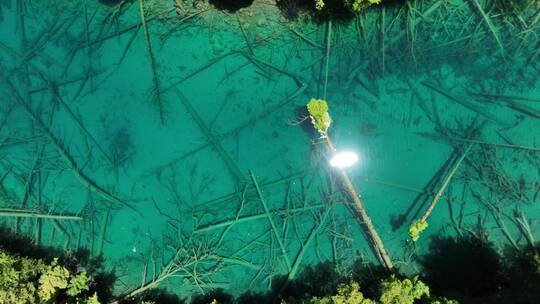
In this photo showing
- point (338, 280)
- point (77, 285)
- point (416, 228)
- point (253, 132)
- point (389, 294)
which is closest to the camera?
point (389, 294)

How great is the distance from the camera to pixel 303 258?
7.61 meters

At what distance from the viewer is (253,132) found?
306 inches

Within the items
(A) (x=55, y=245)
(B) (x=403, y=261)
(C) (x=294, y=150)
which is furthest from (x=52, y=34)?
(B) (x=403, y=261)

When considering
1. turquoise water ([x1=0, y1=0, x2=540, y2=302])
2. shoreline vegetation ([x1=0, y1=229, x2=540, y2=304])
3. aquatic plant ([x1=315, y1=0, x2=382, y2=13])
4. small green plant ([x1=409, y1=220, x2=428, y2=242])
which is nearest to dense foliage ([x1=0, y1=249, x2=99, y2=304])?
shoreline vegetation ([x1=0, y1=229, x2=540, y2=304])

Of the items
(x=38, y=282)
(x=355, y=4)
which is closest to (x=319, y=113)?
(x=355, y=4)

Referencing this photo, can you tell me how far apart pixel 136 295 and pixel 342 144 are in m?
4.26

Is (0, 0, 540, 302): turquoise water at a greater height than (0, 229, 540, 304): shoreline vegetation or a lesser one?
greater

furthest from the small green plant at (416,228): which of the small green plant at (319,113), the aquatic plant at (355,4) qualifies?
the aquatic plant at (355,4)

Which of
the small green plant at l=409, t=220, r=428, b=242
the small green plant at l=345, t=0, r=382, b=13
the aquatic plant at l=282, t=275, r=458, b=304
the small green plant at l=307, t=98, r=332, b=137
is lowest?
the aquatic plant at l=282, t=275, r=458, b=304

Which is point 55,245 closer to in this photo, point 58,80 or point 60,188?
point 60,188

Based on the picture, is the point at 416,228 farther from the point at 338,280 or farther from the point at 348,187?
the point at 338,280

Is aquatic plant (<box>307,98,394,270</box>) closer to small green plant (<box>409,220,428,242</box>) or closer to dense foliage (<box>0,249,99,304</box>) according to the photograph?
small green plant (<box>409,220,428,242</box>)

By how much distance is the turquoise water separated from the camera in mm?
7477

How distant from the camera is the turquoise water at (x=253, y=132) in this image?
7477 millimetres
